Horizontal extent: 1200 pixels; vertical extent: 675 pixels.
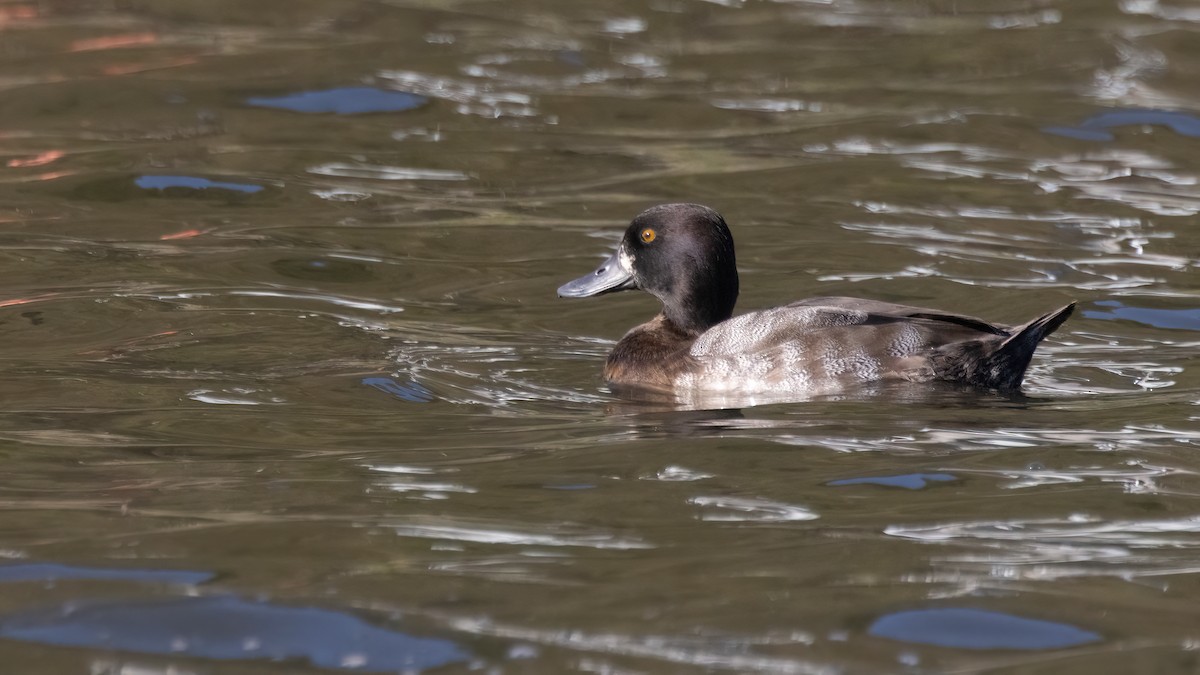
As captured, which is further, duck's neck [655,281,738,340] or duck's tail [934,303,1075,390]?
duck's neck [655,281,738,340]

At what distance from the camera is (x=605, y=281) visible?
8.98 metres

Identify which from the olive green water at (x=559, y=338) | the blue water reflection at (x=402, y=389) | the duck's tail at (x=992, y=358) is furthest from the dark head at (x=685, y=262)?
the blue water reflection at (x=402, y=389)

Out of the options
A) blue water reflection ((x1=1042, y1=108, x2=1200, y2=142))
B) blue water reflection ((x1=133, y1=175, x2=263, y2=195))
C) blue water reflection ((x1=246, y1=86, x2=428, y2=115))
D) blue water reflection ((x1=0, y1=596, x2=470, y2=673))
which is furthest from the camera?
blue water reflection ((x1=246, y1=86, x2=428, y2=115))

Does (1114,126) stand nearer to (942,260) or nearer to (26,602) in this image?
(942,260)

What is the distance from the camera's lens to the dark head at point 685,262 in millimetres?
8500

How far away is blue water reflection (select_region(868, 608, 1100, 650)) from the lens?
4465mm

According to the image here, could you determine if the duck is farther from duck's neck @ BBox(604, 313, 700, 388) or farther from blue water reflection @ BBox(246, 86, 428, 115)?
blue water reflection @ BBox(246, 86, 428, 115)

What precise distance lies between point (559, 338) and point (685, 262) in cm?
92

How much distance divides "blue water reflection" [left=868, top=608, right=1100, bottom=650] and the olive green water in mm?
13

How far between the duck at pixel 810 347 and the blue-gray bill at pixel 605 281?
0.42 metres

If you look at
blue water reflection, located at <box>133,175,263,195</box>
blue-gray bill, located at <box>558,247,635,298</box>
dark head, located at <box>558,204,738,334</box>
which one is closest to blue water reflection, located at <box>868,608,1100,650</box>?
dark head, located at <box>558,204,738,334</box>

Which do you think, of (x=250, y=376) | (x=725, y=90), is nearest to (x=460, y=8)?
(x=725, y=90)

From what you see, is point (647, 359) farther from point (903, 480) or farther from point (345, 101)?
point (345, 101)

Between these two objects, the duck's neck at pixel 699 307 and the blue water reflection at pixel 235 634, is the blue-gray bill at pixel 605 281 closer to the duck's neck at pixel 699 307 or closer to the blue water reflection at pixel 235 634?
the duck's neck at pixel 699 307
